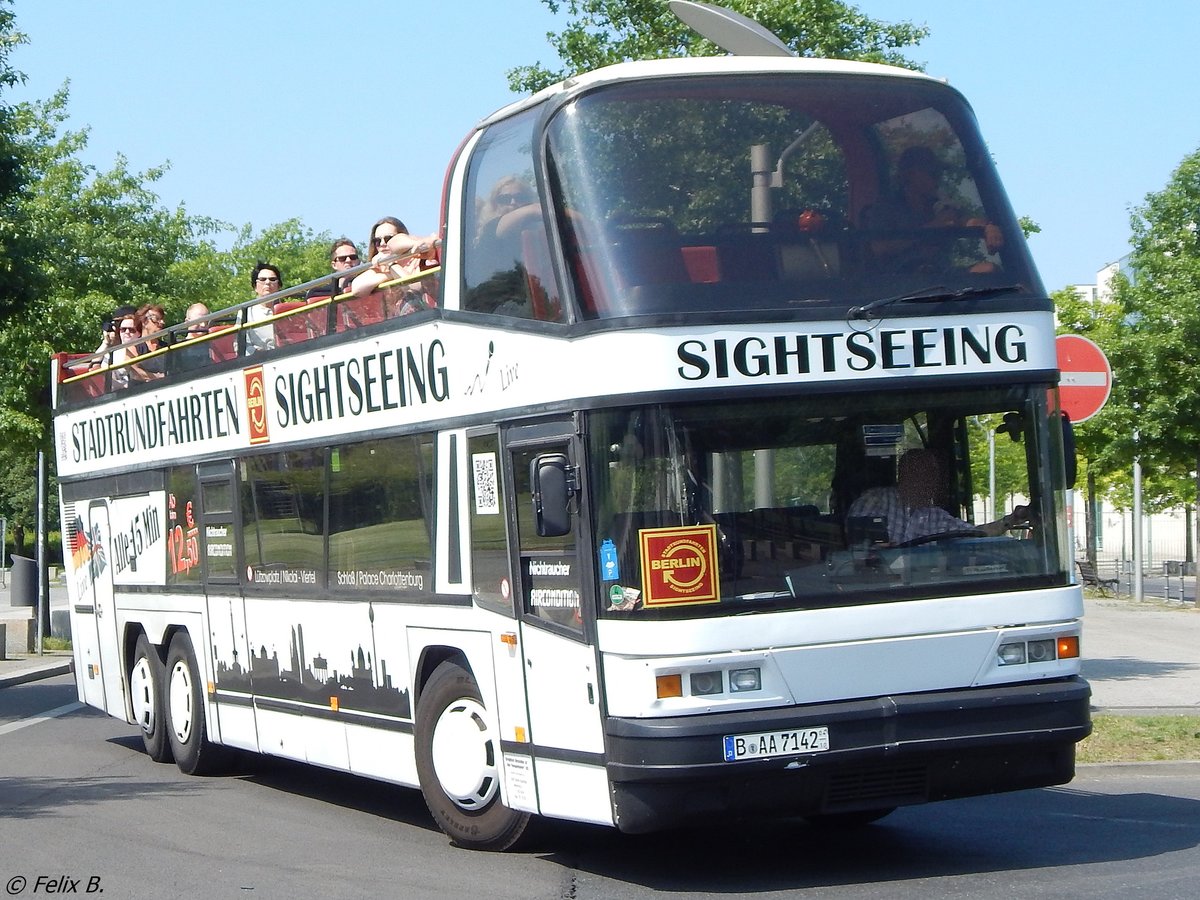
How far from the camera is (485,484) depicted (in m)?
9.23

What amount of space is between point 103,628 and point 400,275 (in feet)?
22.9

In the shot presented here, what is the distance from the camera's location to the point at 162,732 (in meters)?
14.7

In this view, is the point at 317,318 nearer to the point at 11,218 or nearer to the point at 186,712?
the point at 186,712

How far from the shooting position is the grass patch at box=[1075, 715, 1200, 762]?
1223 centimetres

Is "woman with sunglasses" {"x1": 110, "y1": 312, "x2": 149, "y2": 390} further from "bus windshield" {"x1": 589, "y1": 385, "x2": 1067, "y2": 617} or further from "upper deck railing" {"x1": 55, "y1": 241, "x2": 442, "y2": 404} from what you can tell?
"bus windshield" {"x1": 589, "y1": 385, "x2": 1067, "y2": 617}

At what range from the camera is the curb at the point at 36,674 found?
2423 centimetres

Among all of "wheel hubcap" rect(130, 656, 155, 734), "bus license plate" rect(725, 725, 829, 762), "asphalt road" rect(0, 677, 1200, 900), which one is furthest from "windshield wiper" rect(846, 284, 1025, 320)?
"wheel hubcap" rect(130, 656, 155, 734)

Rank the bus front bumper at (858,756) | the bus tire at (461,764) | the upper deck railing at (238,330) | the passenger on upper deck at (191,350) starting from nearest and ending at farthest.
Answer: the bus front bumper at (858,756), the bus tire at (461,764), the upper deck railing at (238,330), the passenger on upper deck at (191,350)

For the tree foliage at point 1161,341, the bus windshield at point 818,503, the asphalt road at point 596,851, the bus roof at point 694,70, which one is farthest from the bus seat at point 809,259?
the tree foliage at point 1161,341

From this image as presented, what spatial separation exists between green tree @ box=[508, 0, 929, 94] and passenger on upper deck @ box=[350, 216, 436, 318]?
881cm

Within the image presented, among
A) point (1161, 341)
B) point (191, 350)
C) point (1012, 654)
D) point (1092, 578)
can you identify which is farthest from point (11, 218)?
point (1092, 578)

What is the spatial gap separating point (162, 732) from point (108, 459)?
2737mm

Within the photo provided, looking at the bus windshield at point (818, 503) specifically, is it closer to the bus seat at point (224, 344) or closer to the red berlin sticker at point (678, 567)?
the red berlin sticker at point (678, 567)

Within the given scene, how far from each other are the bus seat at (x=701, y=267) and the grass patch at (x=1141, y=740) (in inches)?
206
